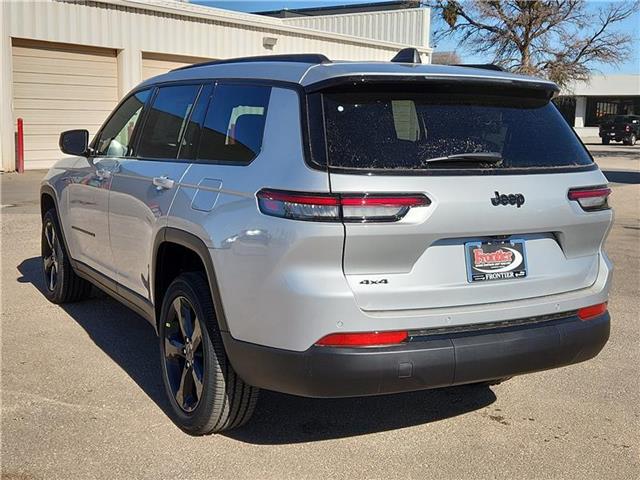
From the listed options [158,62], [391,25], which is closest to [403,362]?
[158,62]

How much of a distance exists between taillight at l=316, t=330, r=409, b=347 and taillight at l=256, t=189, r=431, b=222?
482 millimetres

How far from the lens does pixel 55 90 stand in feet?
56.6

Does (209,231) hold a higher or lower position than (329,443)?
higher

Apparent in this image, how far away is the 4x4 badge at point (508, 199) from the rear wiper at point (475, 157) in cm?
17

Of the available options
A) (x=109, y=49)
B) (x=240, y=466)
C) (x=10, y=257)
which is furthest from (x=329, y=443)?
(x=109, y=49)

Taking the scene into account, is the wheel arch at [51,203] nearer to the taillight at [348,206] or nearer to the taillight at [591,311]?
the taillight at [348,206]

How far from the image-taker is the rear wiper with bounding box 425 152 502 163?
10.4ft

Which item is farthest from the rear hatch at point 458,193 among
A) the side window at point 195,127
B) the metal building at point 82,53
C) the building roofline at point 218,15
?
the building roofline at point 218,15

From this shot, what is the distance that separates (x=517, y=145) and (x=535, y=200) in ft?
1.03

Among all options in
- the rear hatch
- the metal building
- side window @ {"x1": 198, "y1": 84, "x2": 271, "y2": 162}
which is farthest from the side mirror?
the metal building

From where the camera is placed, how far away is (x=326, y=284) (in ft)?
9.80

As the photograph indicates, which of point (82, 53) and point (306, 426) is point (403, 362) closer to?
point (306, 426)

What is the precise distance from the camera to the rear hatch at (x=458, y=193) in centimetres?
302

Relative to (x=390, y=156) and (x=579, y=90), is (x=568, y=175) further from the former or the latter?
(x=579, y=90)
